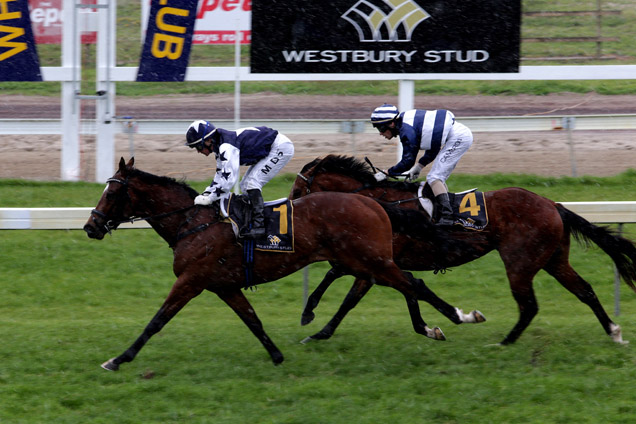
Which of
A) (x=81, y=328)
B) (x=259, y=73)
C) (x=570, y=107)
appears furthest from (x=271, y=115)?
(x=81, y=328)

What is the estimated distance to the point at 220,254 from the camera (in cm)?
623

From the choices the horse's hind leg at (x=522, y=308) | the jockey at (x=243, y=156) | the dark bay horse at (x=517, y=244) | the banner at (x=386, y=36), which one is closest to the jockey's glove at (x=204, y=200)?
the jockey at (x=243, y=156)

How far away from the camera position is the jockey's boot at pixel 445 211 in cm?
674

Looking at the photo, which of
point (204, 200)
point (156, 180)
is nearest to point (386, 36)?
point (156, 180)

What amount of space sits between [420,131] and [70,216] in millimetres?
3338

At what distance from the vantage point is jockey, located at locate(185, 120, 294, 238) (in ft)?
20.2

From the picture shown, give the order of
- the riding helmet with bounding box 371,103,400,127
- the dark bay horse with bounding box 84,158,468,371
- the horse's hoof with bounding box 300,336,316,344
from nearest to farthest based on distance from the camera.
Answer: the dark bay horse with bounding box 84,158,468,371, the horse's hoof with bounding box 300,336,316,344, the riding helmet with bounding box 371,103,400,127

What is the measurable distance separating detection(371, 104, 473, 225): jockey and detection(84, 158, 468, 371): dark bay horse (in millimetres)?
710

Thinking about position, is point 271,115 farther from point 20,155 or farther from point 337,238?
point 337,238

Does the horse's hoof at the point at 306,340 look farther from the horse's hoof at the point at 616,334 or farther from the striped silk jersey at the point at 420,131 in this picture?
the horse's hoof at the point at 616,334

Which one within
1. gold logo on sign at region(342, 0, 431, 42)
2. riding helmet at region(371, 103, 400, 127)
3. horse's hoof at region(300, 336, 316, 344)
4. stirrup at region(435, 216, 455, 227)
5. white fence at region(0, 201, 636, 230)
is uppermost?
gold logo on sign at region(342, 0, 431, 42)

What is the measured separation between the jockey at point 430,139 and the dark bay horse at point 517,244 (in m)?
0.19

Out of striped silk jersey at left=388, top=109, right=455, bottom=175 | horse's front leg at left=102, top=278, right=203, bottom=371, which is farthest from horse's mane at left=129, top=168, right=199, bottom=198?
striped silk jersey at left=388, top=109, right=455, bottom=175

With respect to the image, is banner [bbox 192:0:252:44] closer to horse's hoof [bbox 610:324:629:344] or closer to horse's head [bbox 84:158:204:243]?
horse's head [bbox 84:158:204:243]
